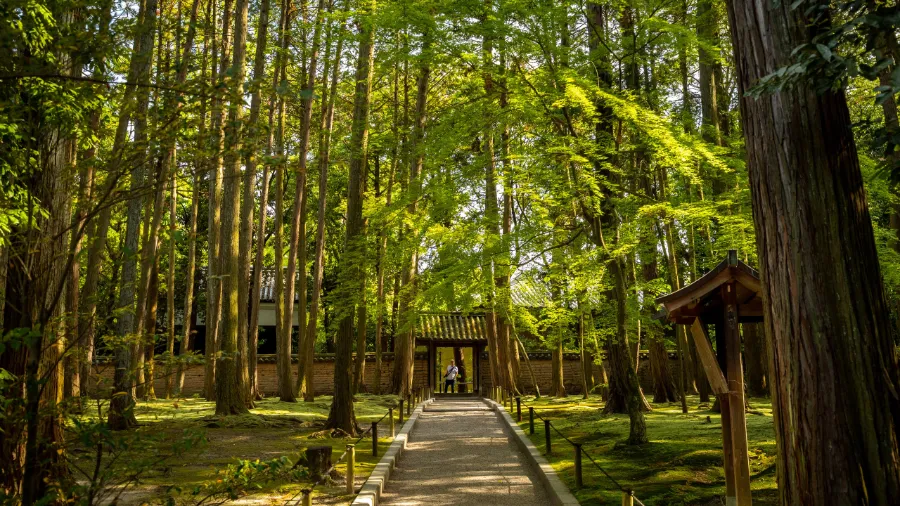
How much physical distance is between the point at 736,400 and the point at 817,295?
315 cm

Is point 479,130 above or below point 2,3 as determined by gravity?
above

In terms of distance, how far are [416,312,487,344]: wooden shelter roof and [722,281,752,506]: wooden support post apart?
22.0 m

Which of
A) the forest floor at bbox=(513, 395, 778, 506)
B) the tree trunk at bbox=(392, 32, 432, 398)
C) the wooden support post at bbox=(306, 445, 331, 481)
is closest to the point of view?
the forest floor at bbox=(513, 395, 778, 506)

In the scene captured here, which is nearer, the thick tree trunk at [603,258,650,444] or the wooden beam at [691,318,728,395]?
the wooden beam at [691,318,728,395]

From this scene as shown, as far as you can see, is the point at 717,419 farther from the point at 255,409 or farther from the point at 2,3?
the point at 2,3

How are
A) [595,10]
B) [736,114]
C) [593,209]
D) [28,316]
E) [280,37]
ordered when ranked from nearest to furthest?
1. [28,316]
2. [593,209]
3. [595,10]
4. [736,114]
5. [280,37]

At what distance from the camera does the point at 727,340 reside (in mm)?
7777

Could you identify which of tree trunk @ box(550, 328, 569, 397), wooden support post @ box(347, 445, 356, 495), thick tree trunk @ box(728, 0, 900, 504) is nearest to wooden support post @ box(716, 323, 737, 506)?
thick tree trunk @ box(728, 0, 900, 504)

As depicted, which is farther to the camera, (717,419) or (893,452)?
(717,419)

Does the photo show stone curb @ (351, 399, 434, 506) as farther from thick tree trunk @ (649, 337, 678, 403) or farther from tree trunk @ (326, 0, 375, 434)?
thick tree trunk @ (649, 337, 678, 403)

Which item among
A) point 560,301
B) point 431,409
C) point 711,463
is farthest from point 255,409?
point 711,463

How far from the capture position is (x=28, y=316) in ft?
13.6

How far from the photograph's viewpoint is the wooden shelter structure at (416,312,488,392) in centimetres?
3005

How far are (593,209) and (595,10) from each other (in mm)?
4821
